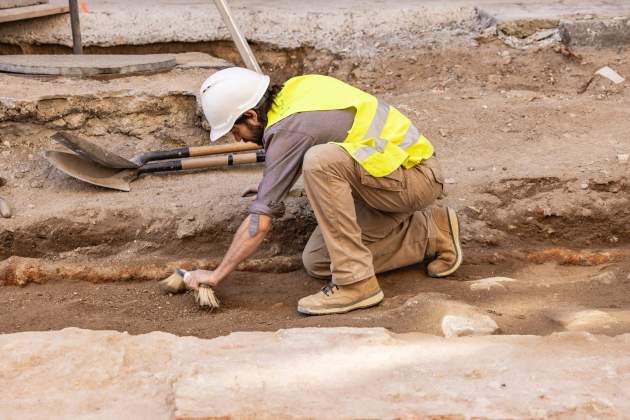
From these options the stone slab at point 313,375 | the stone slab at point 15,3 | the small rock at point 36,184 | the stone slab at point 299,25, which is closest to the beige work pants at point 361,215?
the stone slab at point 313,375

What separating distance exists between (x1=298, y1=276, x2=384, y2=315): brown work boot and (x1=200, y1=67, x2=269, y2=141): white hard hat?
2.76 ft

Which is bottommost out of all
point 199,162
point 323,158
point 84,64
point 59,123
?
point 199,162

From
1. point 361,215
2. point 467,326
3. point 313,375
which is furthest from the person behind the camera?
point 361,215

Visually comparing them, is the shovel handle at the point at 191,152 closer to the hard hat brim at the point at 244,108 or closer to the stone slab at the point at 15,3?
the hard hat brim at the point at 244,108

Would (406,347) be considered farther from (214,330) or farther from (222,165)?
(222,165)

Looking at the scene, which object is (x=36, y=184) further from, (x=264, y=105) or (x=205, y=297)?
(x=264, y=105)

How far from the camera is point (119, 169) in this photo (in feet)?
16.5

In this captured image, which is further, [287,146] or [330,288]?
[330,288]

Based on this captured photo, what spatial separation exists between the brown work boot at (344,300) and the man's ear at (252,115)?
822 mm

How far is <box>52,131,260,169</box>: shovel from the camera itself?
4.74 meters

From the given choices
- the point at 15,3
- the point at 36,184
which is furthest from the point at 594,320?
the point at 15,3

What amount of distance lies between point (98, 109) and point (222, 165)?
34.8 inches

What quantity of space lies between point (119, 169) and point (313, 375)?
8.55 feet

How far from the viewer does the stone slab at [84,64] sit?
5.64m
